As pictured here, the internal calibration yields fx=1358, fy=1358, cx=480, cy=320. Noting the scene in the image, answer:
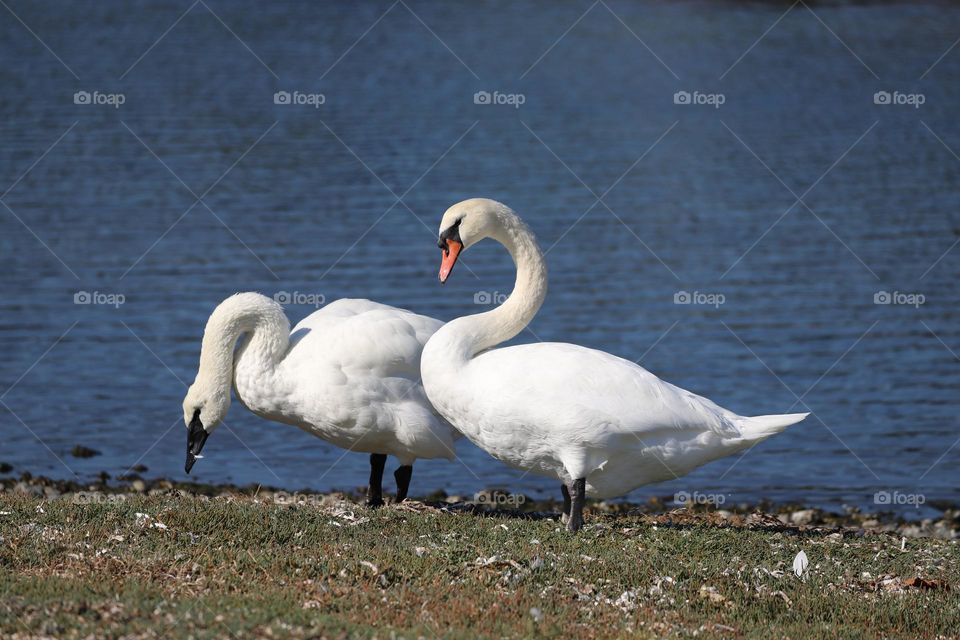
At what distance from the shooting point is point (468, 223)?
34.6ft

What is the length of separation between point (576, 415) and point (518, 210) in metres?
16.7

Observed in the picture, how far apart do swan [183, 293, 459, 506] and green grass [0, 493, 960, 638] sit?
0.77 m

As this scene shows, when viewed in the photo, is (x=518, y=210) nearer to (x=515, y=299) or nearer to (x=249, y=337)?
(x=249, y=337)

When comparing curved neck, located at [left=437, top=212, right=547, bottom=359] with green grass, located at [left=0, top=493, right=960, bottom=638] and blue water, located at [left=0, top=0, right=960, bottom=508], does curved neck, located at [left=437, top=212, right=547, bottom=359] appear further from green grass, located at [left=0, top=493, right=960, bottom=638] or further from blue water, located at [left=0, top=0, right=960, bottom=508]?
blue water, located at [left=0, top=0, right=960, bottom=508]

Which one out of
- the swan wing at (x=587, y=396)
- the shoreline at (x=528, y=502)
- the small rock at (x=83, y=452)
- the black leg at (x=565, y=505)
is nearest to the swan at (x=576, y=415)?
the swan wing at (x=587, y=396)

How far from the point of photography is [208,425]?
11094 mm

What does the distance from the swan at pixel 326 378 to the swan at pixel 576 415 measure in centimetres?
76

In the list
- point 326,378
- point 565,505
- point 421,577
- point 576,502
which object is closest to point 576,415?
point 576,502

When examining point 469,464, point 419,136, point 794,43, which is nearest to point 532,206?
point 419,136

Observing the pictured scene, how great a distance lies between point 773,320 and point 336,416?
38.5 ft

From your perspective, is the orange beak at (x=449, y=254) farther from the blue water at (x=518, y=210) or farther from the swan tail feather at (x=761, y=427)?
the blue water at (x=518, y=210)

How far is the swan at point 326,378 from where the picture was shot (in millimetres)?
10594

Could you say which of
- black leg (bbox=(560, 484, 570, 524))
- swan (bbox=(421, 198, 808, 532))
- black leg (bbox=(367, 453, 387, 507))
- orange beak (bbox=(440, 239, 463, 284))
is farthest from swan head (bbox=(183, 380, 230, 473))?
black leg (bbox=(560, 484, 570, 524))

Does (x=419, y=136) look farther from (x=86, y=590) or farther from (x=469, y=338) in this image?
(x=86, y=590)
